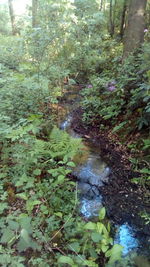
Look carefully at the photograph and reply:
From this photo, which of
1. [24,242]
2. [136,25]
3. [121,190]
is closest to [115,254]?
[24,242]

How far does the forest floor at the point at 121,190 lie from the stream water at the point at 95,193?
96 millimetres

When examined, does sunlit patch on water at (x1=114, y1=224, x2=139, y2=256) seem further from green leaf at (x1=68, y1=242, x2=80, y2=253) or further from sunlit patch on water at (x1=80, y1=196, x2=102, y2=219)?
green leaf at (x1=68, y1=242, x2=80, y2=253)

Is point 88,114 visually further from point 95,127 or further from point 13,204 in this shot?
point 13,204

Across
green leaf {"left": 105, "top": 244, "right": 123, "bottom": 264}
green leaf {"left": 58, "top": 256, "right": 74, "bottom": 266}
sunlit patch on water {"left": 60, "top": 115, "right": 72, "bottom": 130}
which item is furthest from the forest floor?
green leaf {"left": 58, "top": 256, "right": 74, "bottom": 266}

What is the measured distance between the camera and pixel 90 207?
317 cm

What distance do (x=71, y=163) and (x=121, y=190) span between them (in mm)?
1053

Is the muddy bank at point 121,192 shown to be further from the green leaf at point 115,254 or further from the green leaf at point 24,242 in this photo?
the green leaf at point 24,242

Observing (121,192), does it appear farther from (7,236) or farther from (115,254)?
(7,236)

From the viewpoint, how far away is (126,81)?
16.8 feet

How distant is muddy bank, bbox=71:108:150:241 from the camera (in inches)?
118

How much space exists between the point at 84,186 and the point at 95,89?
395 centimetres

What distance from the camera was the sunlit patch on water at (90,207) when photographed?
303 centimetres

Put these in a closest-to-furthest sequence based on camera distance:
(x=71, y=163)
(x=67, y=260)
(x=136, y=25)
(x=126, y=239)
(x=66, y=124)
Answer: (x=67, y=260) < (x=126, y=239) < (x=71, y=163) < (x=66, y=124) < (x=136, y=25)

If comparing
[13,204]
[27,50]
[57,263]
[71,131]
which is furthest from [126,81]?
[57,263]
